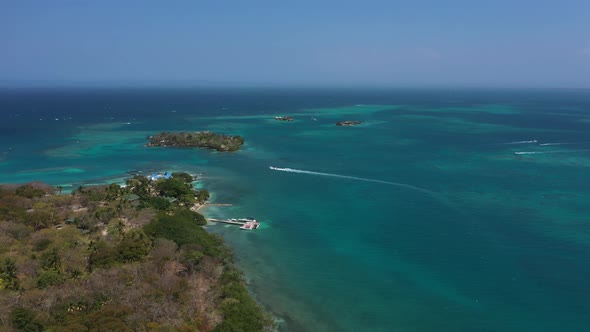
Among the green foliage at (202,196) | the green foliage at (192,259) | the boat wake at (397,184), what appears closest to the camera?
the green foliage at (192,259)

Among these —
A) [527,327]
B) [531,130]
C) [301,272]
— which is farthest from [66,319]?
[531,130]

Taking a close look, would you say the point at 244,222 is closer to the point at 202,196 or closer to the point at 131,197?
the point at 202,196

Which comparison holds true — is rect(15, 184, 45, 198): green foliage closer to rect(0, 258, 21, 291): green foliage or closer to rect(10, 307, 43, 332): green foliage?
rect(0, 258, 21, 291): green foliage

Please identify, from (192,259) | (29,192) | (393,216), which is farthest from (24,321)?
(393,216)

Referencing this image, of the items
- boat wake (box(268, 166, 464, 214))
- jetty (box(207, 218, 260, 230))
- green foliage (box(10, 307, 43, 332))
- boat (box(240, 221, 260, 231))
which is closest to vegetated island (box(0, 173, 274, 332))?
green foliage (box(10, 307, 43, 332))

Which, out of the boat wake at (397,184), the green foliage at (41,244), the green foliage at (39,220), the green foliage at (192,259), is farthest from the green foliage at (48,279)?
the boat wake at (397,184)

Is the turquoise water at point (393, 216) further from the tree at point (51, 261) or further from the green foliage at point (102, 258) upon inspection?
the tree at point (51, 261)
